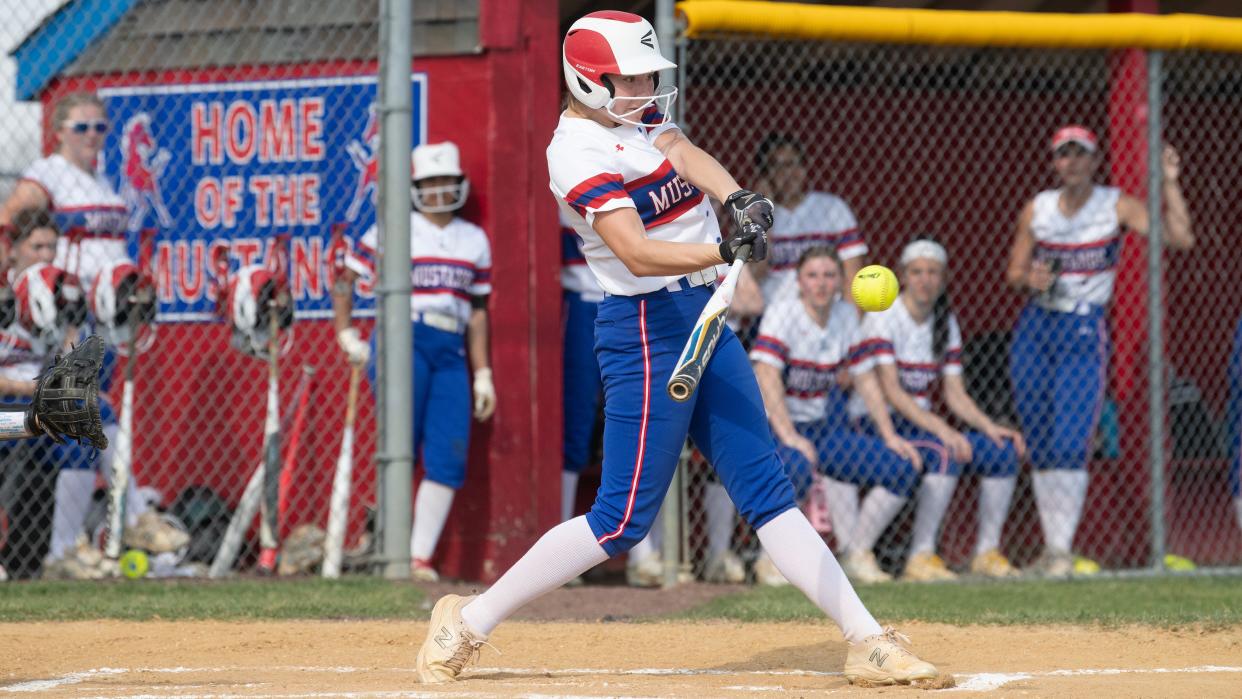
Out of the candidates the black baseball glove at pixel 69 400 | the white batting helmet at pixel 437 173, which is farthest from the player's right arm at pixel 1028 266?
the black baseball glove at pixel 69 400

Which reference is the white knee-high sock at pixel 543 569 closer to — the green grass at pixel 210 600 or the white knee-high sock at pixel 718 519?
the green grass at pixel 210 600

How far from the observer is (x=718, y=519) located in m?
7.11

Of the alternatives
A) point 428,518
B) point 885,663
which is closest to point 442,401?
point 428,518

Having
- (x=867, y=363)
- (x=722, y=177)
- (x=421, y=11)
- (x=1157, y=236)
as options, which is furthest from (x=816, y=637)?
(x=421, y=11)

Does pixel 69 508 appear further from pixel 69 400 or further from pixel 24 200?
pixel 69 400

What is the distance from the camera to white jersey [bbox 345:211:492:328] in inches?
265

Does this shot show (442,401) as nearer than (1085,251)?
Yes

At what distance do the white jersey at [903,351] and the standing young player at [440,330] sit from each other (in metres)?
1.57

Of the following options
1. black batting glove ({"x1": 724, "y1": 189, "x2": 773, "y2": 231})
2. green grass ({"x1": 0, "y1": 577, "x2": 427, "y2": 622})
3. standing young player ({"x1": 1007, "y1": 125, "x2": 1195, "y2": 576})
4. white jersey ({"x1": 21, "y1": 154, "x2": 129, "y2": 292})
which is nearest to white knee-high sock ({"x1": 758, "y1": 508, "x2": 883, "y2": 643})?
black batting glove ({"x1": 724, "y1": 189, "x2": 773, "y2": 231})

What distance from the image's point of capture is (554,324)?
6922mm

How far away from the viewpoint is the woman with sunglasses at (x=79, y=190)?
21.9 ft

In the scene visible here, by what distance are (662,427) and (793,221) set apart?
11.3ft

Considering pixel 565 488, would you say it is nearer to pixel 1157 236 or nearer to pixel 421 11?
pixel 421 11

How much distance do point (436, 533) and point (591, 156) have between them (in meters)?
3.12
